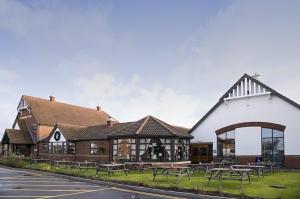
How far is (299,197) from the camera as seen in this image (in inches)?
535

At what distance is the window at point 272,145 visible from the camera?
29.1m

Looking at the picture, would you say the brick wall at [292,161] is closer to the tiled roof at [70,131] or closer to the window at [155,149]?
the window at [155,149]

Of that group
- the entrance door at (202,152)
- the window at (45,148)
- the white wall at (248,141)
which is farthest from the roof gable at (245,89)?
the window at (45,148)

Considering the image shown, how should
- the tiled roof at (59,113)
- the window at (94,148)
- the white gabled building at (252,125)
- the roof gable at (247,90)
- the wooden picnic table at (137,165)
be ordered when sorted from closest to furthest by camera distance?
the white gabled building at (252,125), the wooden picnic table at (137,165), the roof gable at (247,90), the window at (94,148), the tiled roof at (59,113)

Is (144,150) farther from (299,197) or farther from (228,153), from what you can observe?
(299,197)

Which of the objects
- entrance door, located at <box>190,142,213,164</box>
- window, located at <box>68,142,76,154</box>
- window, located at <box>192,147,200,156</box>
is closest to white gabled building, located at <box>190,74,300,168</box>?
entrance door, located at <box>190,142,213,164</box>

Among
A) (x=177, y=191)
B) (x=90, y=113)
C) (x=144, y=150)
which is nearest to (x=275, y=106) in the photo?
(x=144, y=150)

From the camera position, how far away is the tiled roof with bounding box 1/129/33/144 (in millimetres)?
47219

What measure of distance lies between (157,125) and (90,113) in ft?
91.6

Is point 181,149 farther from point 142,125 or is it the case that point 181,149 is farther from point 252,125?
point 252,125

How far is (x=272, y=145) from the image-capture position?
29531 mm

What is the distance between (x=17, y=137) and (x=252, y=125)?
105ft

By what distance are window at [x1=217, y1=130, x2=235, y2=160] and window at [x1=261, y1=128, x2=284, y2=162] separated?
111 inches

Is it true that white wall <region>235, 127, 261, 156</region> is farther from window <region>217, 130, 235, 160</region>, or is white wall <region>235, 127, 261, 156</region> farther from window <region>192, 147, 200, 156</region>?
window <region>192, 147, 200, 156</region>
